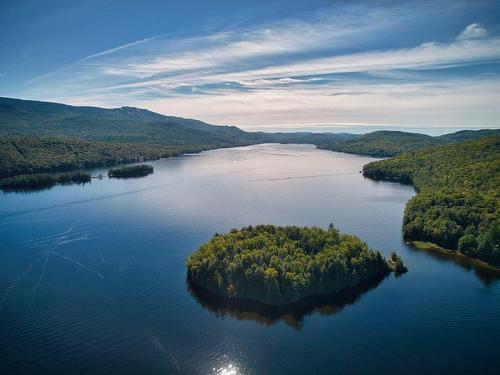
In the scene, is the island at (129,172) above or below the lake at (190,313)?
above

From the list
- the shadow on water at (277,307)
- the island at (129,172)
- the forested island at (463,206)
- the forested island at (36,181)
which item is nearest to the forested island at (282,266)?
the shadow on water at (277,307)

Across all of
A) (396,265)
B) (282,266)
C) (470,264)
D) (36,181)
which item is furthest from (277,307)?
(36,181)

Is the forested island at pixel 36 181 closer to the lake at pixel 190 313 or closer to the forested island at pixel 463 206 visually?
the lake at pixel 190 313

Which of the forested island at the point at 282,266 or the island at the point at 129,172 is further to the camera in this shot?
the island at the point at 129,172

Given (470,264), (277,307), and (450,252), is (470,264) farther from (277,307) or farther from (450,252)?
(277,307)

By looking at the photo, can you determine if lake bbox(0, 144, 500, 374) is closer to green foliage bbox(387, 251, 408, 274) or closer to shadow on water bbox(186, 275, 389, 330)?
shadow on water bbox(186, 275, 389, 330)

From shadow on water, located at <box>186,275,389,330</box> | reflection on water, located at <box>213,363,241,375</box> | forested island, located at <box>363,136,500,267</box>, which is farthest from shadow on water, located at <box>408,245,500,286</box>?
reflection on water, located at <box>213,363,241,375</box>
